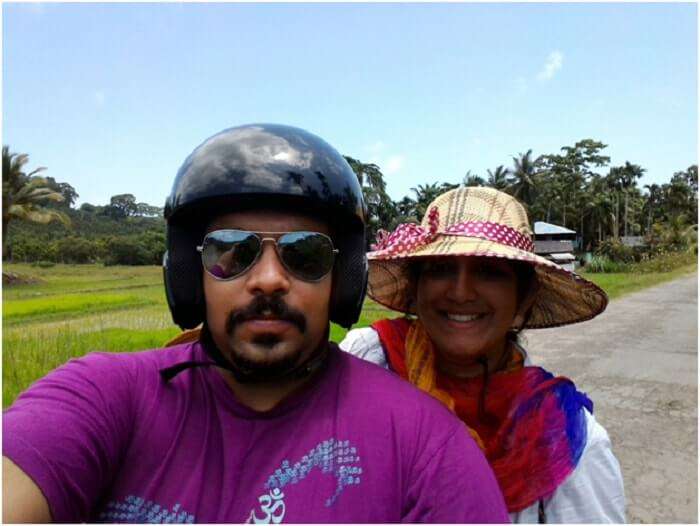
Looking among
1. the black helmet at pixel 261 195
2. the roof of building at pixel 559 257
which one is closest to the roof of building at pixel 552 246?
the roof of building at pixel 559 257

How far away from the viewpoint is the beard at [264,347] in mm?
1314

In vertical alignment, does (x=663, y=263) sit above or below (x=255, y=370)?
below

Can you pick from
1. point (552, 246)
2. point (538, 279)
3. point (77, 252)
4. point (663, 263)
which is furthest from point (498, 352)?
point (77, 252)

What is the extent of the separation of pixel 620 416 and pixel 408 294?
410 centimetres

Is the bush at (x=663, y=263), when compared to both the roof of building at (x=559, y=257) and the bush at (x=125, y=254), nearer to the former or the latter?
the roof of building at (x=559, y=257)

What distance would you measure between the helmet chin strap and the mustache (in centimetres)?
9

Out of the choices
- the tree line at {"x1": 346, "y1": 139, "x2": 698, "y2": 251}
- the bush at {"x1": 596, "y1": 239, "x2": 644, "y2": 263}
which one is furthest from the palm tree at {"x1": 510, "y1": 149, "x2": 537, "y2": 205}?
the bush at {"x1": 596, "y1": 239, "x2": 644, "y2": 263}

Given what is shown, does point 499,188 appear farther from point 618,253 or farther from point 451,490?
point 451,490

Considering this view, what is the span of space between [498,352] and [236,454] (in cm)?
98

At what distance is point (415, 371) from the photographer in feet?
5.72

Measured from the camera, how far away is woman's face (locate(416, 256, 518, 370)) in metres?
1.71

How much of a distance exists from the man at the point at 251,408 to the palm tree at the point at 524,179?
54611 millimetres

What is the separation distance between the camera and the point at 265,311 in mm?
1312

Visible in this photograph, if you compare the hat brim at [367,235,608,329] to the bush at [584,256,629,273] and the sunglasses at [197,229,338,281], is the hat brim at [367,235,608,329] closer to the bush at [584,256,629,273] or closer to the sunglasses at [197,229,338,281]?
the sunglasses at [197,229,338,281]
